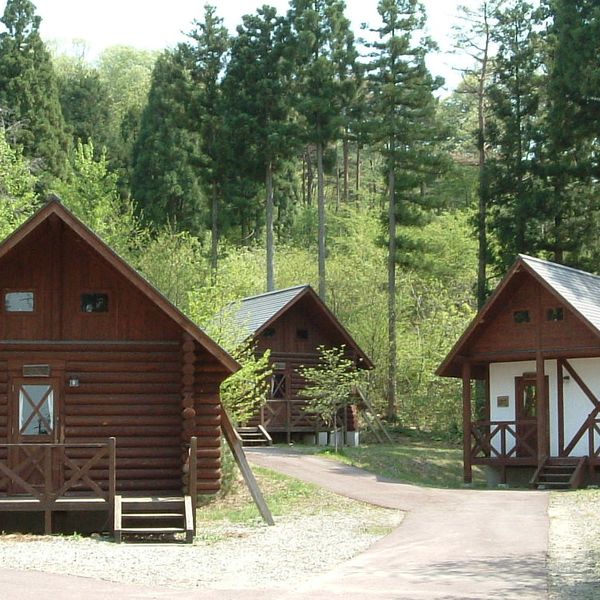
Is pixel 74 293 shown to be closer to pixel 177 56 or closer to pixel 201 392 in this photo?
pixel 201 392

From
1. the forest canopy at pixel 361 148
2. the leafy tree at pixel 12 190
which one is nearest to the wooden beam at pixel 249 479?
the forest canopy at pixel 361 148

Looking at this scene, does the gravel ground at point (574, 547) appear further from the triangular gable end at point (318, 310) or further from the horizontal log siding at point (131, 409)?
the triangular gable end at point (318, 310)

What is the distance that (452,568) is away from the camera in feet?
50.4

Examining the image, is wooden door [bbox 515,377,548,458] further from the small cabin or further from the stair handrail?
the small cabin

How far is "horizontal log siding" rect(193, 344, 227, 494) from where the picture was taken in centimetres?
2216

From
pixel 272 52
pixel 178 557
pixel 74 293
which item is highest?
pixel 272 52

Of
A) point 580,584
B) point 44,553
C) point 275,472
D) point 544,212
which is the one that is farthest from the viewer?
point 544,212

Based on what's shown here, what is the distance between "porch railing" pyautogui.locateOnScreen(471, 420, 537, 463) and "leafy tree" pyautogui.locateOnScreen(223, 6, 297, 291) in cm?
1656

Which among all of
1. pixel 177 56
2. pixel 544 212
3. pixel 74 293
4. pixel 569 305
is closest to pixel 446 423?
pixel 544 212

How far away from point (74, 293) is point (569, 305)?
1267cm

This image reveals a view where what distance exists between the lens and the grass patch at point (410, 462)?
3203cm

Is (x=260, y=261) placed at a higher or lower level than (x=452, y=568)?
higher

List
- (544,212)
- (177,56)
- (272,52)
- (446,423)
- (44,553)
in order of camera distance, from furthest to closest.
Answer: (177,56) → (272,52) → (446,423) → (544,212) → (44,553)

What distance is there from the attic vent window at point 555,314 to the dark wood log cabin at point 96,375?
11.1m
